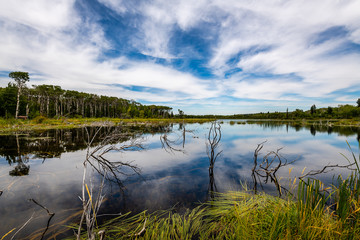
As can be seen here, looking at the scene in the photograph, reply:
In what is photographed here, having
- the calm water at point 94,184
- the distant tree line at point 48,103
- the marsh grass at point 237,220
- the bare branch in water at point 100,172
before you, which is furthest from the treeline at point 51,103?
the marsh grass at point 237,220

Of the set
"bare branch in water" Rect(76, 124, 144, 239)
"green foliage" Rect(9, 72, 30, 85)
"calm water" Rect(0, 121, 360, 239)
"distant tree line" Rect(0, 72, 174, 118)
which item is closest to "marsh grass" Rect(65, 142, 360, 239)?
"calm water" Rect(0, 121, 360, 239)

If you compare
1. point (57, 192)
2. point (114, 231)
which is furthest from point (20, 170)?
point (114, 231)

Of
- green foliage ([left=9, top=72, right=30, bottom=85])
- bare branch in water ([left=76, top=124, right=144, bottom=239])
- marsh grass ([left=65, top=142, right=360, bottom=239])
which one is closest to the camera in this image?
bare branch in water ([left=76, top=124, right=144, bottom=239])

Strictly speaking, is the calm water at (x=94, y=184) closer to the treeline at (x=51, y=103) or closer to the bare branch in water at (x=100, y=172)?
the bare branch in water at (x=100, y=172)

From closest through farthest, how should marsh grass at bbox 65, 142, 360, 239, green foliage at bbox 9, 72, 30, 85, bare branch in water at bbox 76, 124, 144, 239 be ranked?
bare branch in water at bbox 76, 124, 144, 239
marsh grass at bbox 65, 142, 360, 239
green foliage at bbox 9, 72, 30, 85

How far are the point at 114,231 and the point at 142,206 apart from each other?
2233mm

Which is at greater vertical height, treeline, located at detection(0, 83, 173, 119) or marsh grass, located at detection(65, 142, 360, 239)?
treeline, located at detection(0, 83, 173, 119)

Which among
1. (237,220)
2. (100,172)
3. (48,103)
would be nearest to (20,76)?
(48,103)

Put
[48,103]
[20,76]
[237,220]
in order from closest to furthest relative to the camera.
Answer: [237,220], [20,76], [48,103]

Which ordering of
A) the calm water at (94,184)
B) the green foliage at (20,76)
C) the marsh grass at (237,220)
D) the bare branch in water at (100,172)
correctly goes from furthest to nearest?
the green foliage at (20,76) < the calm water at (94,184) < the marsh grass at (237,220) < the bare branch in water at (100,172)

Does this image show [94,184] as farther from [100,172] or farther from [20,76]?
[20,76]

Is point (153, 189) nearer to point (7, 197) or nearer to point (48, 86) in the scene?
point (7, 197)

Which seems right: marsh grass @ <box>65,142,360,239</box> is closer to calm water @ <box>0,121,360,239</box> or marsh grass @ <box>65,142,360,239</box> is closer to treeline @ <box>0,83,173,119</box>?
calm water @ <box>0,121,360,239</box>

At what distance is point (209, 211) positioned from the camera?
23.3 ft
